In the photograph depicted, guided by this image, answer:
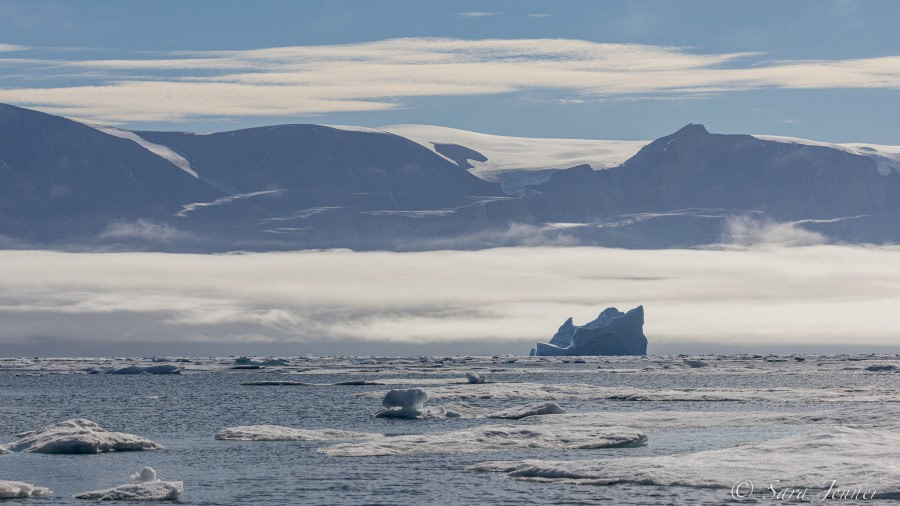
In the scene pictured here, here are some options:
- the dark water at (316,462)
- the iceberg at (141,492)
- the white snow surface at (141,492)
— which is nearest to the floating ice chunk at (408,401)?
the dark water at (316,462)

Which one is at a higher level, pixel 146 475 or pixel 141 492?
pixel 146 475

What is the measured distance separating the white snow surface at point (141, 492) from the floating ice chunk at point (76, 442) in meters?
14.1

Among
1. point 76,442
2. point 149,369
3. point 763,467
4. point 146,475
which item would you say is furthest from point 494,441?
point 149,369

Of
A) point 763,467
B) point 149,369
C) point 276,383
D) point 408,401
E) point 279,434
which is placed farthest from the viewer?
point 149,369

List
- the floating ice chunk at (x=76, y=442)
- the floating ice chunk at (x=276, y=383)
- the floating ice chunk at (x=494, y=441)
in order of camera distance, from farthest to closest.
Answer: the floating ice chunk at (x=276, y=383) → the floating ice chunk at (x=76, y=442) → the floating ice chunk at (x=494, y=441)

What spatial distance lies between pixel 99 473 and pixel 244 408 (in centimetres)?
4956

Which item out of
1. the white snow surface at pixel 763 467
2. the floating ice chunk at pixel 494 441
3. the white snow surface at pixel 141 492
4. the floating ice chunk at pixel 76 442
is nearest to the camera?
the white snow surface at pixel 141 492

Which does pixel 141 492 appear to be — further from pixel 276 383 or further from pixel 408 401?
pixel 276 383

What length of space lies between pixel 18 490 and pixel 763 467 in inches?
978

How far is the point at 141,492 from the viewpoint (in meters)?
43.1

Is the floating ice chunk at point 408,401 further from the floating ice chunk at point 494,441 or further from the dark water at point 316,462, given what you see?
the floating ice chunk at point 494,441

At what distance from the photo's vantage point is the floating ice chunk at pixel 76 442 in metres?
57.4

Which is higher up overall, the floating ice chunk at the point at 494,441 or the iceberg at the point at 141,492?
the floating ice chunk at the point at 494,441

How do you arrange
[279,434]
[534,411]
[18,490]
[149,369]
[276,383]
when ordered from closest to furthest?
[18,490], [279,434], [534,411], [276,383], [149,369]
